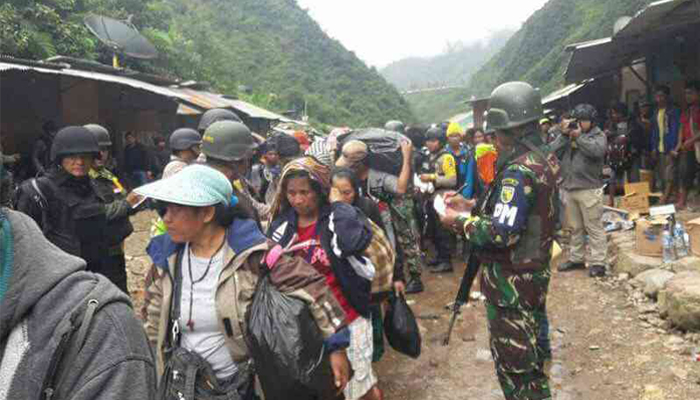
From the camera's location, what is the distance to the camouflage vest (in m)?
2.79

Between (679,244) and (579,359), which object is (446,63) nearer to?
(679,244)

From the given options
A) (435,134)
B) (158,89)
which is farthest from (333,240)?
(158,89)

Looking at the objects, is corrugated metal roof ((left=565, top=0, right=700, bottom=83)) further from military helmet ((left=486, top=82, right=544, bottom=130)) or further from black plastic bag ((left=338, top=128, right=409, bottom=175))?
military helmet ((left=486, top=82, right=544, bottom=130))

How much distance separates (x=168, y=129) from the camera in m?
15.3

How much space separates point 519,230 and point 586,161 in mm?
3623

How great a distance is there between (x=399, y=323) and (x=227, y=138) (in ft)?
5.10

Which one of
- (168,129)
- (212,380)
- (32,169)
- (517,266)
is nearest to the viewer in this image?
(212,380)

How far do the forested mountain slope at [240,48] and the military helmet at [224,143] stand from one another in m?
11.0

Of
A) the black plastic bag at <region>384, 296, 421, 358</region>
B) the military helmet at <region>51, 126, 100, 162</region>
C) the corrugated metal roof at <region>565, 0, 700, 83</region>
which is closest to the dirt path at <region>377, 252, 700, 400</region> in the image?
the black plastic bag at <region>384, 296, 421, 358</region>

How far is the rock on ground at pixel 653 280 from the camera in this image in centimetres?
500

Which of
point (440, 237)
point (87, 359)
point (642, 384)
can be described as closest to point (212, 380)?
point (87, 359)

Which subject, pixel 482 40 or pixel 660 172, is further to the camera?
pixel 482 40

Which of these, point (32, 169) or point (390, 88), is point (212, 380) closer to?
point (32, 169)

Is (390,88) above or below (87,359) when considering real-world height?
above
